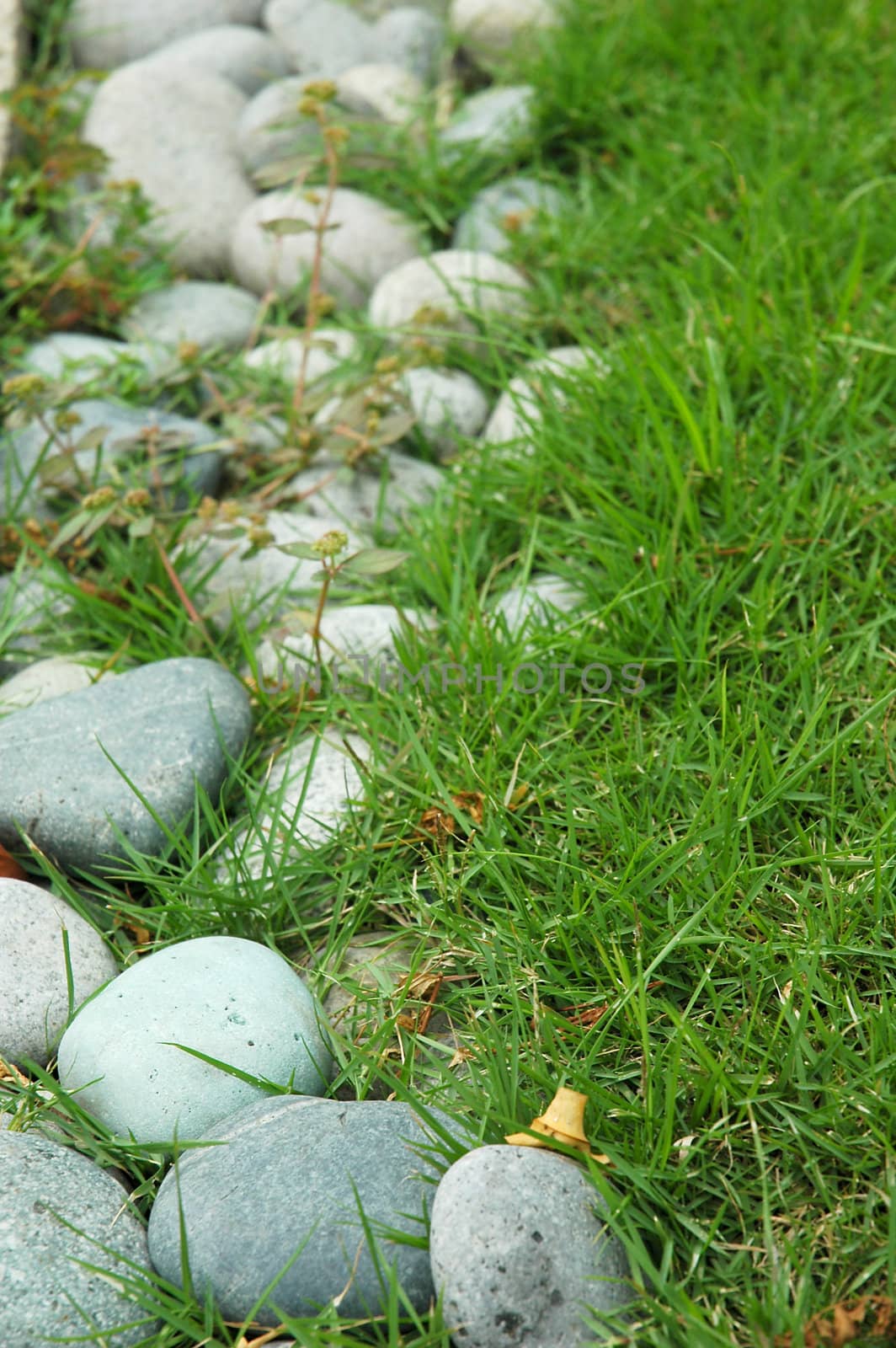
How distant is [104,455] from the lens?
2801 mm

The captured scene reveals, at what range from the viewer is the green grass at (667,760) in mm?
1516

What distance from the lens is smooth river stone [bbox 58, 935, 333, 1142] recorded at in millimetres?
1665

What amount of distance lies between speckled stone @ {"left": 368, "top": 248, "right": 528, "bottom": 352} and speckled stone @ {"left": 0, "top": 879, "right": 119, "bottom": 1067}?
6.11ft

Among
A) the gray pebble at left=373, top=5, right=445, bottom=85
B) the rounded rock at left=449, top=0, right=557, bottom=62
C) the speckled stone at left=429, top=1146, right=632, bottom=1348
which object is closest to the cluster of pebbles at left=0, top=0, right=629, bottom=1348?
the speckled stone at left=429, top=1146, right=632, bottom=1348

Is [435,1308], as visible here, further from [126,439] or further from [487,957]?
[126,439]

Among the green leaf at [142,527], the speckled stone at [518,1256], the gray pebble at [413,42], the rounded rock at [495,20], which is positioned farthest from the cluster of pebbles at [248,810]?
the rounded rock at [495,20]

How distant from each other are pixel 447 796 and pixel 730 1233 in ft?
2.68

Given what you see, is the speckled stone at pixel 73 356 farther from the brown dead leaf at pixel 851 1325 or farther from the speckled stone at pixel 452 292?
the brown dead leaf at pixel 851 1325

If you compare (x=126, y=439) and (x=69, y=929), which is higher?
(x=126, y=439)

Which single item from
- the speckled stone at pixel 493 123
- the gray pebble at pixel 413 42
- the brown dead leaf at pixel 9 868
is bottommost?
the brown dead leaf at pixel 9 868

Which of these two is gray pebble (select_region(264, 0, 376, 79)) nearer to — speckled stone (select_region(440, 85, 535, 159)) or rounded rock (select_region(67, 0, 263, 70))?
rounded rock (select_region(67, 0, 263, 70))

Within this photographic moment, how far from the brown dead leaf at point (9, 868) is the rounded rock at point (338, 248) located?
6.80 ft

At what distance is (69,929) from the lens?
6.30 ft

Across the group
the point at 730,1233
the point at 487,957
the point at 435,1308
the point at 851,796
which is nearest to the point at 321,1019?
the point at 487,957
